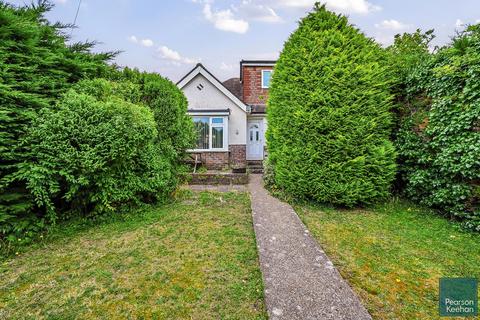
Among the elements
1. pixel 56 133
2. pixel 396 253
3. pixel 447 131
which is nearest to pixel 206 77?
pixel 56 133

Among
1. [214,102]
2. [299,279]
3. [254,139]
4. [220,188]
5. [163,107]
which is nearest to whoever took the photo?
[299,279]

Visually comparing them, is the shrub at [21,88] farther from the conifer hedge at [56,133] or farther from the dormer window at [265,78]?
the dormer window at [265,78]

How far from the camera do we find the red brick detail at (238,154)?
12.5 m

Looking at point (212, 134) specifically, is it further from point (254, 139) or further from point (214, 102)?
point (254, 139)

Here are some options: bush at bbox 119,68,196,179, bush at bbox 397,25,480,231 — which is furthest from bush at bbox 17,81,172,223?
bush at bbox 397,25,480,231

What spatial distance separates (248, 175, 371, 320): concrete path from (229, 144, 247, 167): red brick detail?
27.0 feet

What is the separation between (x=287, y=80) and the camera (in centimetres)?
602

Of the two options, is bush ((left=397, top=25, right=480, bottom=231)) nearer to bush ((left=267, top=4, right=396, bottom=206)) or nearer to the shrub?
bush ((left=267, top=4, right=396, bottom=206))

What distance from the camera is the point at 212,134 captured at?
12000 mm

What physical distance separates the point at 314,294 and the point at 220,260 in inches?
51.9

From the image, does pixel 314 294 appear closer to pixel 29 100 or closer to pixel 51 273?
pixel 51 273

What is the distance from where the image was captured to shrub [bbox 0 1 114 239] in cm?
347

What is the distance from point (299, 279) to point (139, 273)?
2.02 meters

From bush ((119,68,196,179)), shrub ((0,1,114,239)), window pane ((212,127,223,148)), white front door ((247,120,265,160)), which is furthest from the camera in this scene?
white front door ((247,120,265,160))
